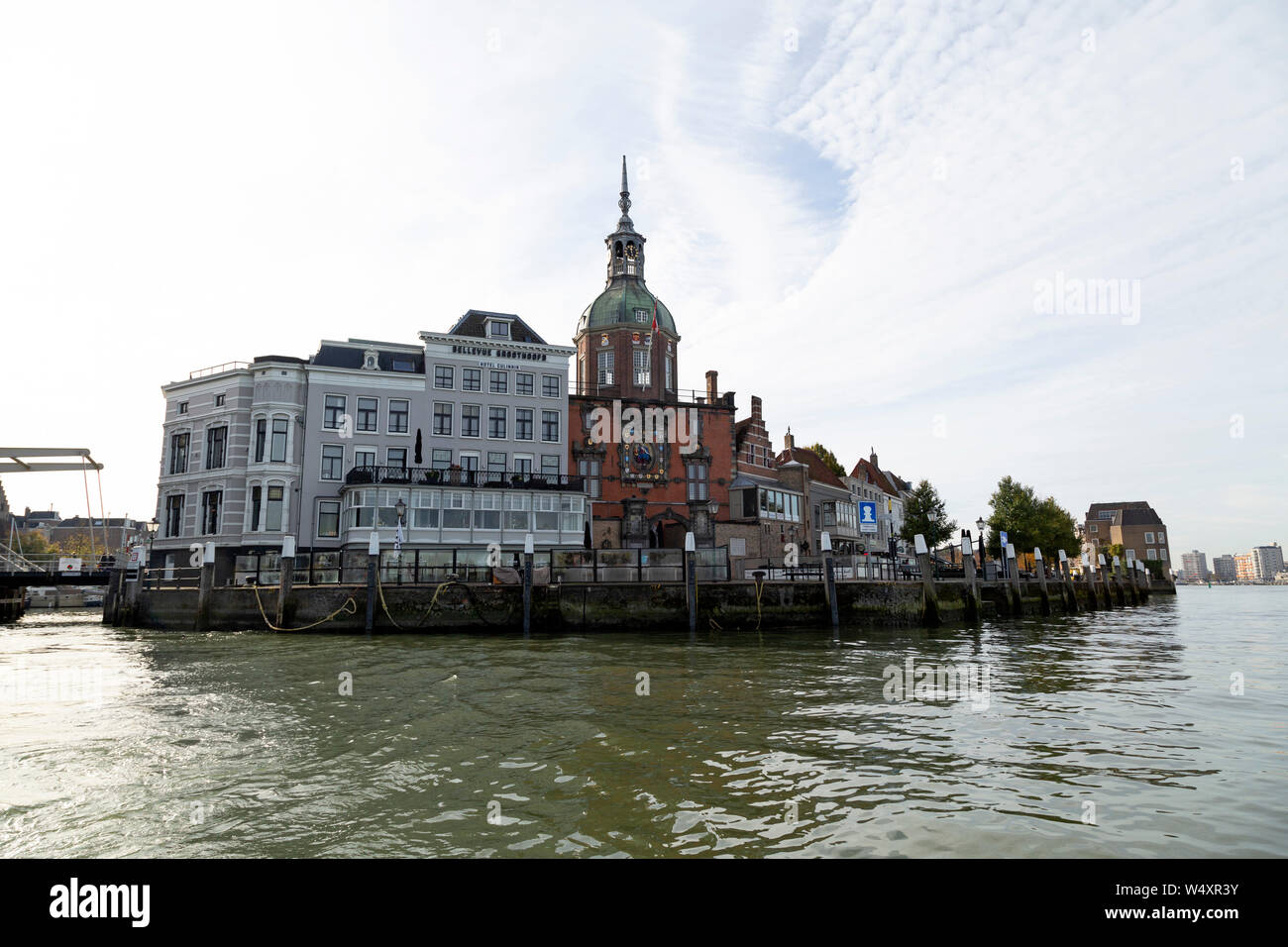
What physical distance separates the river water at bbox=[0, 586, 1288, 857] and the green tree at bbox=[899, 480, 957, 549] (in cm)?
6141

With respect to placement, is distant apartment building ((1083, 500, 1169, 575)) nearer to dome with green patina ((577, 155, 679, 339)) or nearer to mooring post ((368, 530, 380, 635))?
dome with green patina ((577, 155, 679, 339))

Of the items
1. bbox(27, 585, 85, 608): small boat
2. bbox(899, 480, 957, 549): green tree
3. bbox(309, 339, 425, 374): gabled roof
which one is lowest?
bbox(27, 585, 85, 608): small boat

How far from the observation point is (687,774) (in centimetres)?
767

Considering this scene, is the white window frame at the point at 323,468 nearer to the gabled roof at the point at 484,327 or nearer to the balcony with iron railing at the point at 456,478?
the balcony with iron railing at the point at 456,478

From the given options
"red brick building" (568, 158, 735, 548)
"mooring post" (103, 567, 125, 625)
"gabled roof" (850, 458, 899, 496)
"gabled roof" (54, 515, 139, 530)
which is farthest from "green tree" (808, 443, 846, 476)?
"gabled roof" (54, 515, 139, 530)

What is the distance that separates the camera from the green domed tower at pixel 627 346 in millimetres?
55125

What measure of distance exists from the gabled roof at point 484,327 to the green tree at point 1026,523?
5437 centimetres

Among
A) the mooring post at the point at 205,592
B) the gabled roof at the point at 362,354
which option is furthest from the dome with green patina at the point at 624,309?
the mooring post at the point at 205,592

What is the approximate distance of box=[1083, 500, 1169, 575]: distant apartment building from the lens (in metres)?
129
